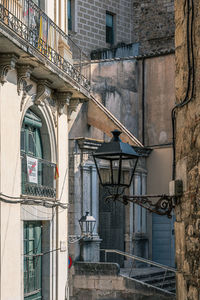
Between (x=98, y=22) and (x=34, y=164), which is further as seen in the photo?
(x=98, y=22)

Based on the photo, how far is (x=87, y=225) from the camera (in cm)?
2148

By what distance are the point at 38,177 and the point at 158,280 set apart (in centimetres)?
653

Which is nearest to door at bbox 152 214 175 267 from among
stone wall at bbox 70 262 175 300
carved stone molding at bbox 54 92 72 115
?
stone wall at bbox 70 262 175 300

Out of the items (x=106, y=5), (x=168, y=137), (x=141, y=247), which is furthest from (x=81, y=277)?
(x=106, y=5)

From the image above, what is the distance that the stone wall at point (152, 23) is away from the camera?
34.7 m

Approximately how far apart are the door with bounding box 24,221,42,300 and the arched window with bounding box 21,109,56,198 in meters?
0.83

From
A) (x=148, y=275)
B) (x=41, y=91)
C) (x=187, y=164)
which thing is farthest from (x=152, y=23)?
(x=187, y=164)

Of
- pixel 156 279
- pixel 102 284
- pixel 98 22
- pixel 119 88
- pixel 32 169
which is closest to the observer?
pixel 32 169

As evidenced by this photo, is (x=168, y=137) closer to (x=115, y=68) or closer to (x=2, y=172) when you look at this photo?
(x=115, y=68)

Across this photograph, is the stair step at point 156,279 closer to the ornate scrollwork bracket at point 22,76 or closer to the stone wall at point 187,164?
the ornate scrollwork bracket at point 22,76

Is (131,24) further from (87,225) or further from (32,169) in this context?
(32,169)

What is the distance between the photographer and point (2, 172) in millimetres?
14461

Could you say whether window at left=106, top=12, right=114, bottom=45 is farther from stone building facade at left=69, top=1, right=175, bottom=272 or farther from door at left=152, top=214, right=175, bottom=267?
door at left=152, top=214, right=175, bottom=267

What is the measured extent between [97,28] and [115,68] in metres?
6.18
